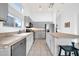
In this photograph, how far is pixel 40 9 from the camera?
610 centimetres

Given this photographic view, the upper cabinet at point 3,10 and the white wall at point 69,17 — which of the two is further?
the white wall at point 69,17

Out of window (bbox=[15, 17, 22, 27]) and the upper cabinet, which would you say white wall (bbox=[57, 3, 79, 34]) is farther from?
the upper cabinet

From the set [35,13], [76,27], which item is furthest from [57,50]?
[35,13]

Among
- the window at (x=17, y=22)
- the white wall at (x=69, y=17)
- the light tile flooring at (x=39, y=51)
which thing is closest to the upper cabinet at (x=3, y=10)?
the window at (x=17, y=22)

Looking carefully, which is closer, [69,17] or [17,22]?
[17,22]

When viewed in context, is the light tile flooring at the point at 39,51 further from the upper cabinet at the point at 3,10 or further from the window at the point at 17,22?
the upper cabinet at the point at 3,10

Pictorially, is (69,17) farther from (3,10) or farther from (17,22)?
(3,10)

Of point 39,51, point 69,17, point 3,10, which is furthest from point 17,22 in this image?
point 69,17

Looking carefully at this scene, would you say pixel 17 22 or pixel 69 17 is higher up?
pixel 69 17

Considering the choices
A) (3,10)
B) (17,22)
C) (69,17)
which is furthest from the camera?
(69,17)

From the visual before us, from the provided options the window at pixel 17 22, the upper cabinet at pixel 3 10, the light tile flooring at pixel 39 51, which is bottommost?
the light tile flooring at pixel 39 51

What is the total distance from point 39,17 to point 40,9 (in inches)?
16.5

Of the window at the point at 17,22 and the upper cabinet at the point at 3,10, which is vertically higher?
the upper cabinet at the point at 3,10

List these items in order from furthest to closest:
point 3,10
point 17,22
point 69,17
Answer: point 69,17 → point 17,22 → point 3,10
